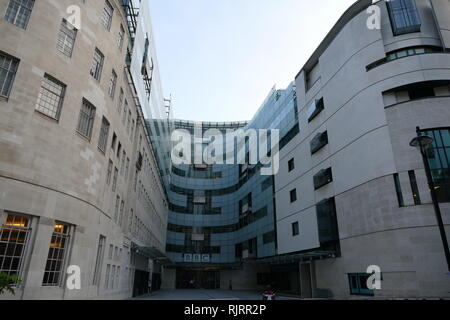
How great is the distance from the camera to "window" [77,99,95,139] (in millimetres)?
18316

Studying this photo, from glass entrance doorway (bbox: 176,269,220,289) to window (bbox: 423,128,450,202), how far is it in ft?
162

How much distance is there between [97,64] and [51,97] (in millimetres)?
5475

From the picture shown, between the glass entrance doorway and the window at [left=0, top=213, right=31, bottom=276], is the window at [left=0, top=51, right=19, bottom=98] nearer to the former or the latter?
the window at [left=0, top=213, right=31, bottom=276]

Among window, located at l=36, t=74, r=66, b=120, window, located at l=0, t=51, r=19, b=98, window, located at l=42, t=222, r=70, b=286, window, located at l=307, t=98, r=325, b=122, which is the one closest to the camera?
window, located at l=0, t=51, r=19, b=98

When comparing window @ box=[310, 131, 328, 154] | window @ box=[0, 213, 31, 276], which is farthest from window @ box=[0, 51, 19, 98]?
window @ box=[310, 131, 328, 154]

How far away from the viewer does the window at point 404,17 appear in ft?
85.9

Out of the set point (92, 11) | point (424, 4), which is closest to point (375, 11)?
point (424, 4)

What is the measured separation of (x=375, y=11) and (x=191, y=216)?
51.7m

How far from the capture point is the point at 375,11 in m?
28.2

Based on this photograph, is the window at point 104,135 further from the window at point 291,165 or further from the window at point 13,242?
the window at point 291,165

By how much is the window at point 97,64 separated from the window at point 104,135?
3122 millimetres

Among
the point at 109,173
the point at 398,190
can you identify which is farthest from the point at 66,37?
the point at 398,190

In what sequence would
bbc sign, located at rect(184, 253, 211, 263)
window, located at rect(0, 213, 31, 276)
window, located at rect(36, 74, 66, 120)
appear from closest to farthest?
window, located at rect(0, 213, 31, 276) → window, located at rect(36, 74, 66, 120) → bbc sign, located at rect(184, 253, 211, 263)

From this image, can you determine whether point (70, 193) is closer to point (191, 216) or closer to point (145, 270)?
point (145, 270)
